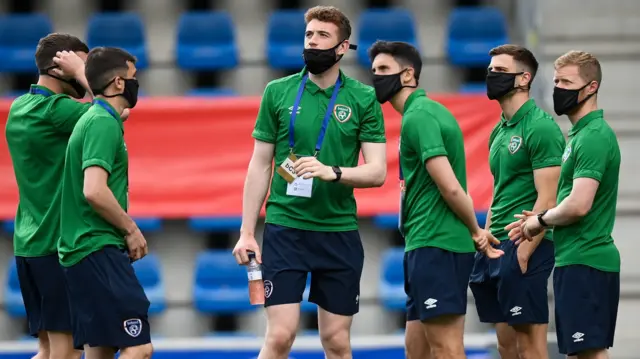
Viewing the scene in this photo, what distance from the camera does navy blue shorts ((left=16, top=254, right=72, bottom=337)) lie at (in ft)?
21.5

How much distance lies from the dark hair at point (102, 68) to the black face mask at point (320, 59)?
3.03 ft

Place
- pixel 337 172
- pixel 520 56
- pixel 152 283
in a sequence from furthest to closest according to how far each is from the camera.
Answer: pixel 152 283 → pixel 520 56 → pixel 337 172

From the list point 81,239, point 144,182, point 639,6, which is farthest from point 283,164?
point 639,6

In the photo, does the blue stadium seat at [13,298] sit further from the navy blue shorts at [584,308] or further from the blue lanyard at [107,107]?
the navy blue shorts at [584,308]

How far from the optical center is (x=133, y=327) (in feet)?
19.7

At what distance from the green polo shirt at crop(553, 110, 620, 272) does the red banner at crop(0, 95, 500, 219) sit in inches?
127

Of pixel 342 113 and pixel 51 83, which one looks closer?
pixel 342 113

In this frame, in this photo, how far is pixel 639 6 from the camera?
10266 millimetres

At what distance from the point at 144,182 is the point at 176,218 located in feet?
1.31

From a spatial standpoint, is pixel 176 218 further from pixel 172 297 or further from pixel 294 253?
pixel 294 253

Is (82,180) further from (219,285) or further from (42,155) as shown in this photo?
(219,285)

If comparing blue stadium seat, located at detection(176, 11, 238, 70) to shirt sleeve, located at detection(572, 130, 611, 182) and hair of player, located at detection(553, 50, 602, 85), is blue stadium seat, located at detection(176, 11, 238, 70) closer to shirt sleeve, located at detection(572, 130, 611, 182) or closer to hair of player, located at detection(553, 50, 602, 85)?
hair of player, located at detection(553, 50, 602, 85)

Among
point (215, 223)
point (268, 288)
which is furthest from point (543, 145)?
point (215, 223)

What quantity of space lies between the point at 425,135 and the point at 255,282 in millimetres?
1103
